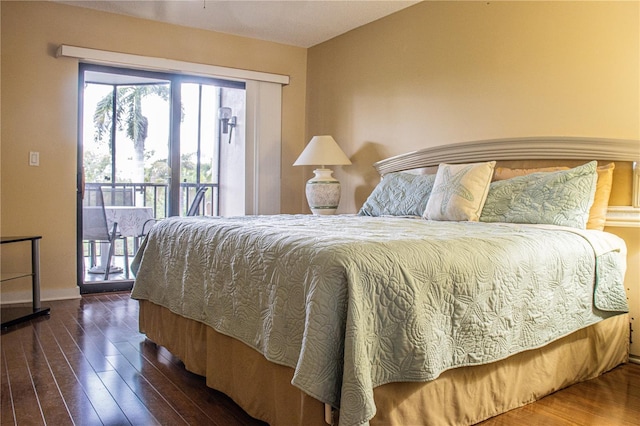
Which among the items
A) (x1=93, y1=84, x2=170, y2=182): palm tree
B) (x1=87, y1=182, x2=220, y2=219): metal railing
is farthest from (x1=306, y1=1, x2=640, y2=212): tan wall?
(x1=93, y1=84, x2=170, y2=182): palm tree

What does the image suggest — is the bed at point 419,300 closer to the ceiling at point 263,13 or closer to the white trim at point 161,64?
the ceiling at point 263,13

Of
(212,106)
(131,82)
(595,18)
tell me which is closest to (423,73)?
(595,18)

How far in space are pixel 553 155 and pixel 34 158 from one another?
379 centimetres

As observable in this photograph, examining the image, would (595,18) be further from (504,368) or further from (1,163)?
(1,163)

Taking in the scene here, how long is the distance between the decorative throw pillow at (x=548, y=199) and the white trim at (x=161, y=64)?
2954 mm

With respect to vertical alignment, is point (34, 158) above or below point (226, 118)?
below

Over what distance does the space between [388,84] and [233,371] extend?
9.71 ft

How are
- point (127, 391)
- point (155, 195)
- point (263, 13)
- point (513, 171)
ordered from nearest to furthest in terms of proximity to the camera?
point (127, 391), point (513, 171), point (263, 13), point (155, 195)

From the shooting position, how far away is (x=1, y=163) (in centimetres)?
394

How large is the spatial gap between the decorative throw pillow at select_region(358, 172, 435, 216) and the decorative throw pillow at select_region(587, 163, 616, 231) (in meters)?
0.98

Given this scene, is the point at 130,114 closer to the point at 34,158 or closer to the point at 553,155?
the point at 34,158

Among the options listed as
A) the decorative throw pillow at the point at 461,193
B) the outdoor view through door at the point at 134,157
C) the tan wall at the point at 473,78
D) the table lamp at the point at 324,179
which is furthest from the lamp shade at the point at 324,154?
the decorative throw pillow at the point at 461,193

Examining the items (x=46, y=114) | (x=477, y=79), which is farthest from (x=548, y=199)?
(x=46, y=114)

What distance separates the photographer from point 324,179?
445 centimetres
